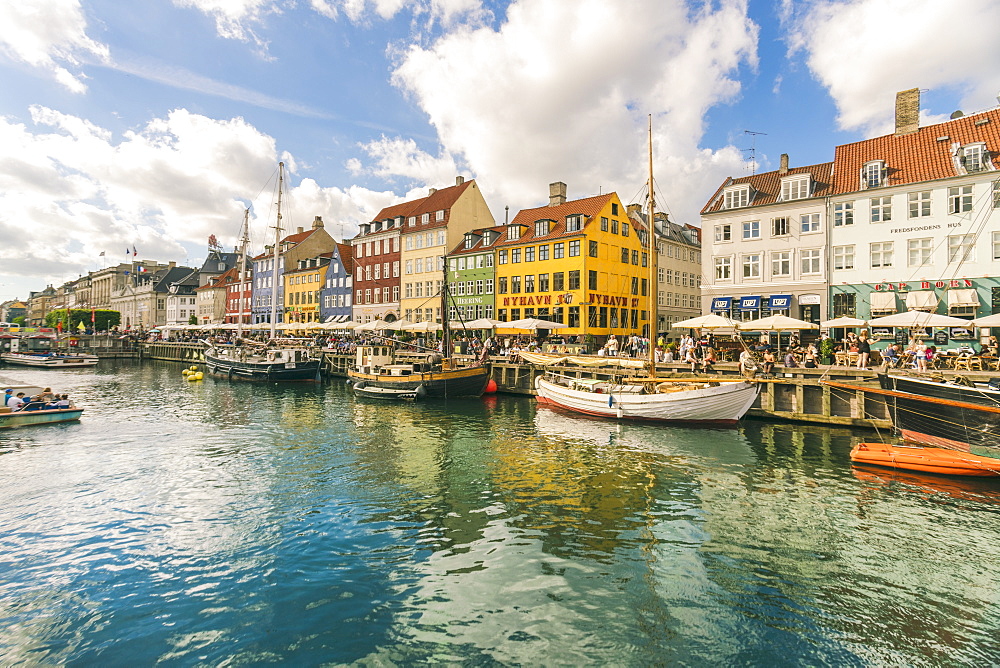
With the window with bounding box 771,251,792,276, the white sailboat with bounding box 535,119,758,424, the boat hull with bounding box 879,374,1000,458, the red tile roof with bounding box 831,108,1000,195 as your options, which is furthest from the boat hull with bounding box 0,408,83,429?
the red tile roof with bounding box 831,108,1000,195

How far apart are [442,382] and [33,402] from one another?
63.5 ft

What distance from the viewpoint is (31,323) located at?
190m

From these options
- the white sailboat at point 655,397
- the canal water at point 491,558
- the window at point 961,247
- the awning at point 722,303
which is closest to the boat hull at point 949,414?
the canal water at point 491,558

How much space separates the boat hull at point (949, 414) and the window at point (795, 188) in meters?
23.2

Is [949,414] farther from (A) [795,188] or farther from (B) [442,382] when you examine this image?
(A) [795,188]

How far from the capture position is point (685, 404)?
2202cm

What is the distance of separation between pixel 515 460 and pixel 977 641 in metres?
11.8

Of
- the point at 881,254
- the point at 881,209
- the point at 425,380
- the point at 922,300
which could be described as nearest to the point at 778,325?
the point at 922,300

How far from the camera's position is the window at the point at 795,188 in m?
35.8

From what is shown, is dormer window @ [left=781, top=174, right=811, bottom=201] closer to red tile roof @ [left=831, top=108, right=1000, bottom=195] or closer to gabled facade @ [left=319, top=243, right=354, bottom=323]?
red tile roof @ [left=831, top=108, right=1000, bottom=195]

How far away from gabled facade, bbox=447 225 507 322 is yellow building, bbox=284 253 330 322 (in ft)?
89.8

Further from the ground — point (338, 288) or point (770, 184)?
point (770, 184)

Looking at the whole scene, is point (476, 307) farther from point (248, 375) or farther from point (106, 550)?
point (106, 550)

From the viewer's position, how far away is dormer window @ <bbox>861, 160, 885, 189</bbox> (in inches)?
1314
